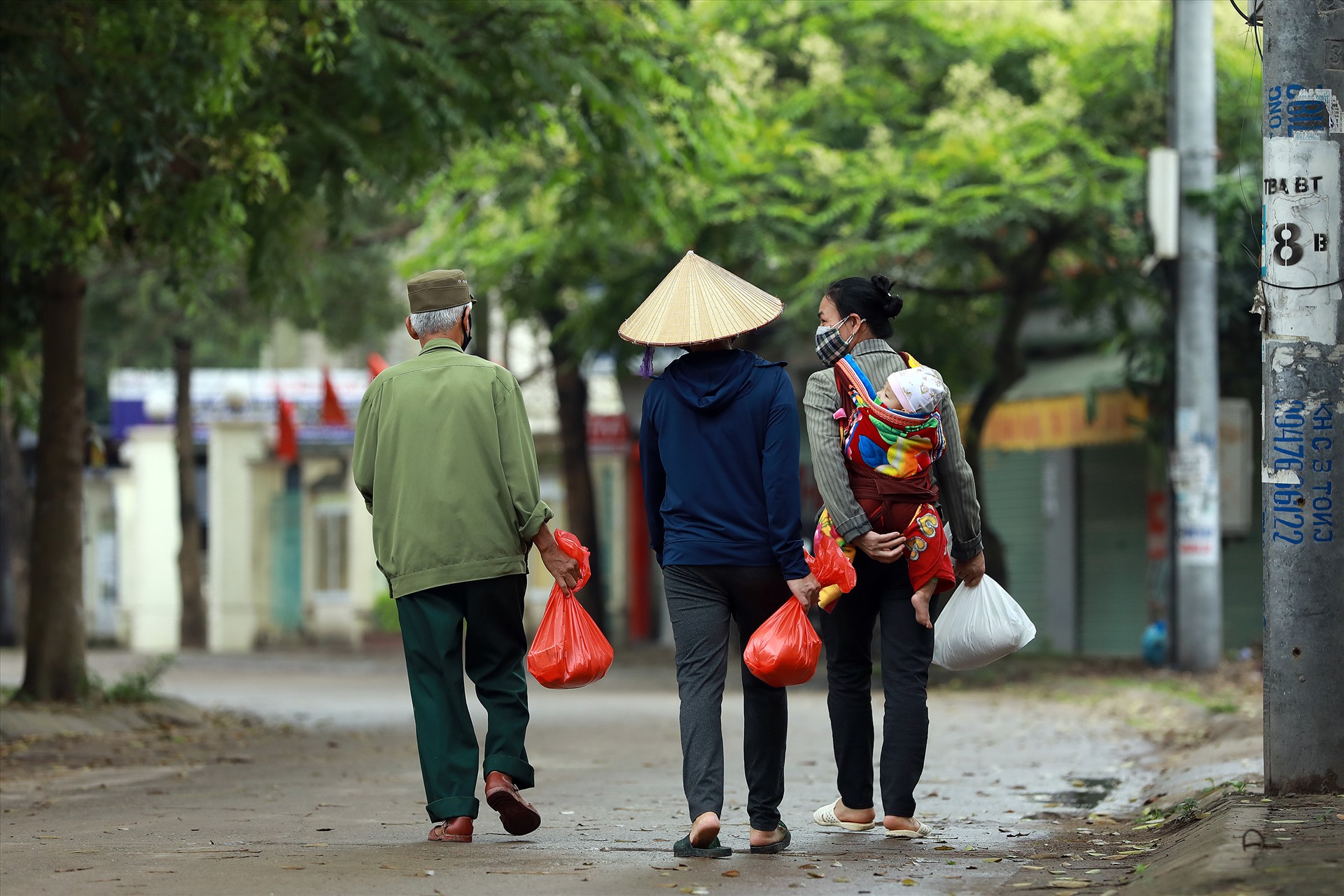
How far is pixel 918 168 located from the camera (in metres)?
17.0

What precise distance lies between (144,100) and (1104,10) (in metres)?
11.1

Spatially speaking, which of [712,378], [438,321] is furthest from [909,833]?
[438,321]

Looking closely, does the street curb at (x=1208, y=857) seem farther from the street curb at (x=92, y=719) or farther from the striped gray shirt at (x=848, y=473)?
the street curb at (x=92, y=719)

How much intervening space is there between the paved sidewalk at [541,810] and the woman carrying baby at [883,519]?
33cm

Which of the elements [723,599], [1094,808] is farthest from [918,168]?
[723,599]

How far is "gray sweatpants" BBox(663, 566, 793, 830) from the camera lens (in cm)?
578

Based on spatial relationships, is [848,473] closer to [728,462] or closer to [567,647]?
[728,462]

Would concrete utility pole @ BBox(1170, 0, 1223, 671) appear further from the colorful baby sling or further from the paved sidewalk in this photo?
the colorful baby sling

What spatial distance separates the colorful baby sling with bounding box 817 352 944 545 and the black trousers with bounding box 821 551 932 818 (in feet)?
0.58

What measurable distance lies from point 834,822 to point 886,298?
1.90 metres

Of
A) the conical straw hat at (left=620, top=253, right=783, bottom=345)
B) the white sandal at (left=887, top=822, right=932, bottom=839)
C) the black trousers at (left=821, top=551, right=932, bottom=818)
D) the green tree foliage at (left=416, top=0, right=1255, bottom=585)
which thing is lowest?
the white sandal at (left=887, top=822, right=932, bottom=839)

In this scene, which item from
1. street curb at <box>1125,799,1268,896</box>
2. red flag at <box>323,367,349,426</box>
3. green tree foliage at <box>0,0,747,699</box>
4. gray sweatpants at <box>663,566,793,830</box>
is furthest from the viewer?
red flag at <box>323,367,349,426</box>

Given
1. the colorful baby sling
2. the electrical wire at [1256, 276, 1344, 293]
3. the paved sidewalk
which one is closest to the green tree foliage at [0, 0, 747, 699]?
the paved sidewalk

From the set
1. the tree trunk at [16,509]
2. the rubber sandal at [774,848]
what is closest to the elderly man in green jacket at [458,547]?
the rubber sandal at [774,848]
